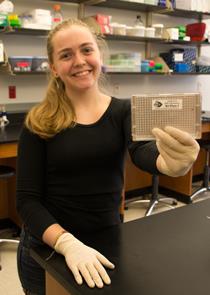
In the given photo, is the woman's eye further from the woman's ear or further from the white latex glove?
the white latex glove

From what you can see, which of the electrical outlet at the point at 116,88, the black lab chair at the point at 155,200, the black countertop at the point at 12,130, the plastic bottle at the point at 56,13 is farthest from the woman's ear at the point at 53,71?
the electrical outlet at the point at 116,88

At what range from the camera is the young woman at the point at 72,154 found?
1.13 m

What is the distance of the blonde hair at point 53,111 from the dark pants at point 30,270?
1.15 ft

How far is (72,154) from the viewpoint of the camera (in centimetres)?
114

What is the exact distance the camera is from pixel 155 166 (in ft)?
3.41

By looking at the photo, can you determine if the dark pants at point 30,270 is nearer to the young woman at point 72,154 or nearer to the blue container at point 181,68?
the young woman at point 72,154

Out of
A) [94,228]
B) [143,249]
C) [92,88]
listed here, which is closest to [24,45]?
[92,88]

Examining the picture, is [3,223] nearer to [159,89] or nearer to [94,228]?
[94,228]

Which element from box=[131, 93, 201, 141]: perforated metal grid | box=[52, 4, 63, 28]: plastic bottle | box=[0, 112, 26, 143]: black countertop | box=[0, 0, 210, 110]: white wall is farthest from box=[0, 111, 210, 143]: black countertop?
box=[131, 93, 201, 141]: perforated metal grid

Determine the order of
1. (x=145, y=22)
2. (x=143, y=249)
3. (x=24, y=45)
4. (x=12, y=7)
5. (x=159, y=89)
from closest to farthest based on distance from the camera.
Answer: (x=143, y=249) < (x=12, y=7) < (x=24, y=45) < (x=145, y=22) < (x=159, y=89)

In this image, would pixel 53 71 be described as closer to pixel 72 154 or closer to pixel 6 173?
pixel 72 154

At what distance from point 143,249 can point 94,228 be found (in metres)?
0.26

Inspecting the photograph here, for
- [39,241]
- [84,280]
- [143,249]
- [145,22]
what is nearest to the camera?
[84,280]

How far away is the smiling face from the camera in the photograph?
114 centimetres
